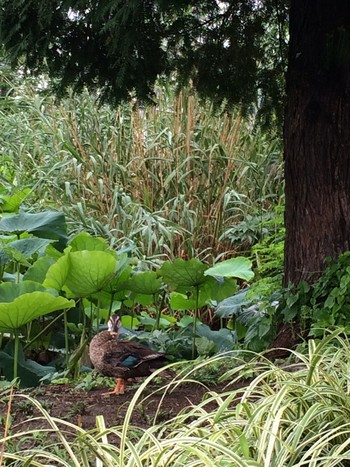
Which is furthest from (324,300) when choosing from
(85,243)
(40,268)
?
(40,268)

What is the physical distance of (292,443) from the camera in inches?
74.7

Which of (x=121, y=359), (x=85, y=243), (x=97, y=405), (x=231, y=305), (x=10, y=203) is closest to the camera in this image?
(x=97, y=405)

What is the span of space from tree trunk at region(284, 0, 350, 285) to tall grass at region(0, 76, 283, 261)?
99.2 inches

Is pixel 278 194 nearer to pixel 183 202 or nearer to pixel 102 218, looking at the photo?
pixel 183 202

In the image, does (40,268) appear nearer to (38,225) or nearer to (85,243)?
(85,243)

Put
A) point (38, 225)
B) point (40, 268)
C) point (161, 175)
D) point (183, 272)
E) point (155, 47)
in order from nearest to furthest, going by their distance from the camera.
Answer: point (155, 47) → point (183, 272) → point (40, 268) → point (38, 225) → point (161, 175)

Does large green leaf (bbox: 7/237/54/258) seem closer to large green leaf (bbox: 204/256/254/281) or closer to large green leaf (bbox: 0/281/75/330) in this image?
large green leaf (bbox: 0/281/75/330)

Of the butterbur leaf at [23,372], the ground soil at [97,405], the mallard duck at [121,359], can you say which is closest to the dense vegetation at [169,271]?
the butterbur leaf at [23,372]

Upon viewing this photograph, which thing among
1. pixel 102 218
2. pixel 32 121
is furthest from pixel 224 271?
pixel 32 121

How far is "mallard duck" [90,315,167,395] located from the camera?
3.02 meters

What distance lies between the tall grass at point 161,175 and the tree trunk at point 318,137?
2.52m

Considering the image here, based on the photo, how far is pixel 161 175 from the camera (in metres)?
6.73

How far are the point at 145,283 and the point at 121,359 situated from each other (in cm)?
92

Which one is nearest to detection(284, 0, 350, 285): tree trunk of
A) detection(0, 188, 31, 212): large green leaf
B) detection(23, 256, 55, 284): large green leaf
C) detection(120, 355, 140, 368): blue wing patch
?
detection(120, 355, 140, 368): blue wing patch
